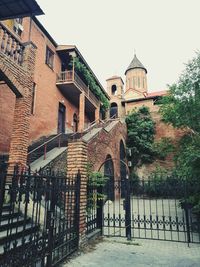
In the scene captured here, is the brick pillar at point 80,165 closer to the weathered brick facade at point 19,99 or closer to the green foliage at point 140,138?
the weathered brick facade at point 19,99

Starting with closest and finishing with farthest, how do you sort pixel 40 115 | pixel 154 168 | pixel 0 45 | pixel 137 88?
pixel 0 45 < pixel 40 115 < pixel 154 168 < pixel 137 88

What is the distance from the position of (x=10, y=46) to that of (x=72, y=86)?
8.92 m

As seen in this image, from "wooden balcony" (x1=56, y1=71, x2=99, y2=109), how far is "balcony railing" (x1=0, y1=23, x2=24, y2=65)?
7.98 meters

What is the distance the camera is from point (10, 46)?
775 cm

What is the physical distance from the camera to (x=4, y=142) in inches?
424

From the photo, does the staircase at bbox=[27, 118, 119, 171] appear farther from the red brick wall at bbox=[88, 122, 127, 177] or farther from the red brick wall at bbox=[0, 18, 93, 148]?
the red brick wall at bbox=[0, 18, 93, 148]

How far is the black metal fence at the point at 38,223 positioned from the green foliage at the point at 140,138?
17005 mm

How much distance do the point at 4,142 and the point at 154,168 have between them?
15.0m

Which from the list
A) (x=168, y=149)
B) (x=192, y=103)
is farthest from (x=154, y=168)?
(x=192, y=103)

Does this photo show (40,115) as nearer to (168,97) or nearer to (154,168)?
(168,97)

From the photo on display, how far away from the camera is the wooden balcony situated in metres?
16.4

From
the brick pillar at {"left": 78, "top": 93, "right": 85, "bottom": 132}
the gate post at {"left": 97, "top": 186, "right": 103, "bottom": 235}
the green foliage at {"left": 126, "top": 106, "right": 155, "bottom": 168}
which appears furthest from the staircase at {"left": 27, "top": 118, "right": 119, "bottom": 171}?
the green foliage at {"left": 126, "top": 106, "right": 155, "bottom": 168}

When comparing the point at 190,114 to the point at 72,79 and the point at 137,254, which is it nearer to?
the point at 137,254

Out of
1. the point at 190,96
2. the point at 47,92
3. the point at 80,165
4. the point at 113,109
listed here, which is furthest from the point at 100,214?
the point at 113,109
